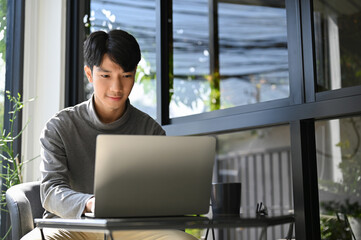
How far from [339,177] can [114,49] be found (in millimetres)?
1137

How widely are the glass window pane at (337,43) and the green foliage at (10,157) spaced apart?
1.77m

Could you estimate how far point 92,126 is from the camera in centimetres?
206

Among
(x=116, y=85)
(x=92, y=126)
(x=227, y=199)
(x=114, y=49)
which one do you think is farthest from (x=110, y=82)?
(x=227, y=199)

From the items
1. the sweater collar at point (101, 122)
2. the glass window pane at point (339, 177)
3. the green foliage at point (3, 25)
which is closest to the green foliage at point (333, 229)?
the glass window pane at point (339, 177)

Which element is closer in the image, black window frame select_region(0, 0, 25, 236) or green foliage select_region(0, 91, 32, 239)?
green foliage select_region(0, 91, 32, 239)

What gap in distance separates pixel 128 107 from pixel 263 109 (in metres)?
0.57

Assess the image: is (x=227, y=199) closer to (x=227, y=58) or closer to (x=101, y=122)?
(x=101, y=122)

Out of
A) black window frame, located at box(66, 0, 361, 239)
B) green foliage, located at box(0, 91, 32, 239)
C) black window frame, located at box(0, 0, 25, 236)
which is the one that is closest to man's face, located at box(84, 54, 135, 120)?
black window frame, located at box(66, 0, 361, 239)

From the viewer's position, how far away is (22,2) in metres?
3.33

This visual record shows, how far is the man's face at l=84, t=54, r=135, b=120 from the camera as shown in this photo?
191cm

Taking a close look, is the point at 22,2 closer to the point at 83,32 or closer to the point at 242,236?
the point at 83,32

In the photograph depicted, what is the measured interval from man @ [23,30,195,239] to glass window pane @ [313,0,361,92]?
2.39 ft

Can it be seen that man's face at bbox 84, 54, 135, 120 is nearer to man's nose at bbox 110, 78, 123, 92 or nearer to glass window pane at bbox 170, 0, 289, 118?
man's nose at bbox 110, 78, 123, 92

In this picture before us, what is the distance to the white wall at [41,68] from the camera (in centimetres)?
320
